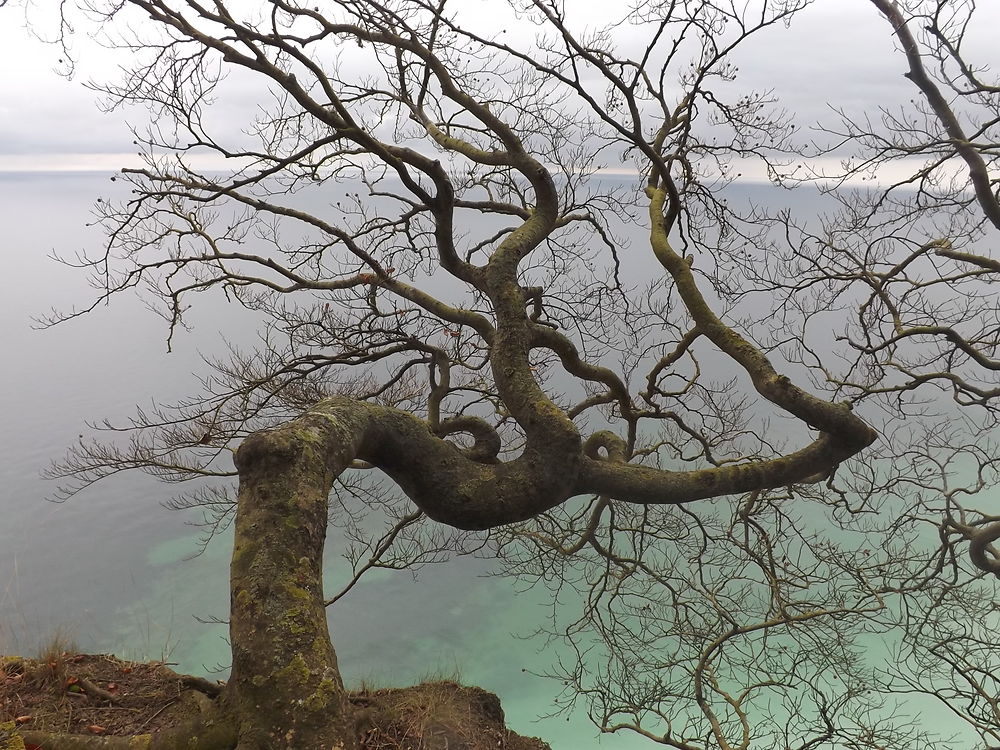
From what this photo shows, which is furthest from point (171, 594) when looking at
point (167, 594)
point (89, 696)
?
point (89, 696)

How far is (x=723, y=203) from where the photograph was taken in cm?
487

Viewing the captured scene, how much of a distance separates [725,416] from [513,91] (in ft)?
10.9

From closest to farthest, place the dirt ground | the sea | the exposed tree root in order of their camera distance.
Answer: the exposed tree root, the dirt ground, the sea

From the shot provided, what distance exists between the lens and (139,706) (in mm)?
2791

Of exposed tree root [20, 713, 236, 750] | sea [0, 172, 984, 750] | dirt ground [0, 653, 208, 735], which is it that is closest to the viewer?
exposed tree root [20, 713, 236, 750]

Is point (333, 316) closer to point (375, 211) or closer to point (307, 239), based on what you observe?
point (307, 239)

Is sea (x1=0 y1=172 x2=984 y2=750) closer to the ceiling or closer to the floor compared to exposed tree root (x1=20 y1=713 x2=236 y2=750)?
closer to the ceiling

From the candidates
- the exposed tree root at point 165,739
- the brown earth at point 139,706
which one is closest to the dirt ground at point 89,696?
the brown earth at point 139,706

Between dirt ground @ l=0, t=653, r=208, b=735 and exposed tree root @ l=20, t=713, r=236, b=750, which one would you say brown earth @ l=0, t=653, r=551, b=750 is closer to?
dirt ground @ l=0, t=653, r=208, b=735

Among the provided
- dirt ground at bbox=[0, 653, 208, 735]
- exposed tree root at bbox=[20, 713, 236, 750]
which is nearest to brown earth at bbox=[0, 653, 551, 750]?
dirt ground at bbox=[0, 653, 208, 735]

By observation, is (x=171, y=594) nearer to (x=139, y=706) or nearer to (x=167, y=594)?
(x=167, y=594)

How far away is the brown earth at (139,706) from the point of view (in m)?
2.61

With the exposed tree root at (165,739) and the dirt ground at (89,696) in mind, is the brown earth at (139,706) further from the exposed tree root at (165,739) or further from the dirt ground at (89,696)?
the exposed tree root at (165,739)

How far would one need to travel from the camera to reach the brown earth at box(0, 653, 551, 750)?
8.56ft
